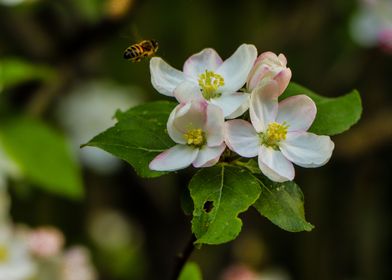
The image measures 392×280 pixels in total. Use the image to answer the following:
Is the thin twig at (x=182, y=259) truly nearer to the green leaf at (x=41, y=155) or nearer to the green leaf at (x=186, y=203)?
the green leaf at (x=186, y=203)

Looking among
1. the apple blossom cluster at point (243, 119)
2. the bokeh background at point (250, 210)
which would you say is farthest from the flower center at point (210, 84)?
the bokeh background at point (250, 210)

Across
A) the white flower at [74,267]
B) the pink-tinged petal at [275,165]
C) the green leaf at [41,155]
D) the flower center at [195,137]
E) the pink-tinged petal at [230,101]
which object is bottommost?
the white flower at [74,267]

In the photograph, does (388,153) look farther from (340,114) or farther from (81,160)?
(340,114)

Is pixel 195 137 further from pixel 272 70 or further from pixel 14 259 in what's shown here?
pixel 14 259

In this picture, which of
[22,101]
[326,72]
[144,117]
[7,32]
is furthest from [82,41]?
[144,117]

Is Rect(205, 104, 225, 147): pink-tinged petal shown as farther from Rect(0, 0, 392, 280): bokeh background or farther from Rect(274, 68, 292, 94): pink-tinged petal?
Rect(0, 0, 392, 280): bokeh background

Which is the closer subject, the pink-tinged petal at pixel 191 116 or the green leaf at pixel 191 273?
the pink-tinged petal at pixel 191 116
